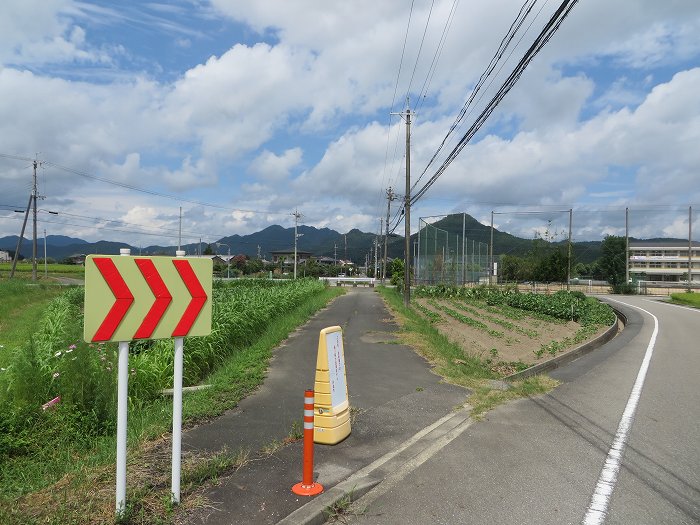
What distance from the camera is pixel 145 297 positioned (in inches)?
143

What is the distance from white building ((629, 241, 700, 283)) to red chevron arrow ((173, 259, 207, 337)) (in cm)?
10206

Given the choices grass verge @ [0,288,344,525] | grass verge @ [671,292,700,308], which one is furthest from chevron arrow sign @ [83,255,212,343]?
grass verge @ [671,292,700,308]

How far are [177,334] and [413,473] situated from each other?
2.47 m

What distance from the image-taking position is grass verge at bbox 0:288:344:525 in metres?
3.57

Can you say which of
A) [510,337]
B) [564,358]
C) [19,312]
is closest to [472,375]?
[564,358]

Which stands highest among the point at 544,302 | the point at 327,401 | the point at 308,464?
the point at 327,401

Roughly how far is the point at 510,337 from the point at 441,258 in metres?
21.6

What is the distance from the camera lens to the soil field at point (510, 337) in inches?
472

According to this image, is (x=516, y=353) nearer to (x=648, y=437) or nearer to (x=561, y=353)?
(x=561, y=353)

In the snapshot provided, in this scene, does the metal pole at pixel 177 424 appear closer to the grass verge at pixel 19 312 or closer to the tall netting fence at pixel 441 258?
the grass verge at pixel 19 312

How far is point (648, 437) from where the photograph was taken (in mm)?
6109

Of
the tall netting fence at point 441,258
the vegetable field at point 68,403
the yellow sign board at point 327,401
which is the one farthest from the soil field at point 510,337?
the tall netting fence at point 441,258

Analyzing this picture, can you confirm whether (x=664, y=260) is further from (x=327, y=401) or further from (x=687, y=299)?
(x=327, y=401)

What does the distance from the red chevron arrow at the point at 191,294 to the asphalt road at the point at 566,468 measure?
187cm
